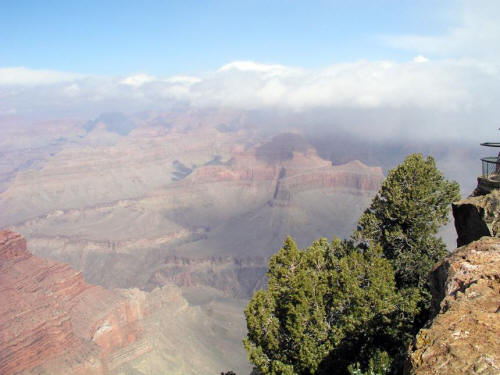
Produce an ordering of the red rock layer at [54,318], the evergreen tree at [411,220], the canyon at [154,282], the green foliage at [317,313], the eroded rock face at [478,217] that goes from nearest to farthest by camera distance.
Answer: the green foliage at [317,313] → the eroded rock face at [478,217] → the evergreen tree at [411,220] → the red rock layer at [54,318] → the canyon at [154,282]

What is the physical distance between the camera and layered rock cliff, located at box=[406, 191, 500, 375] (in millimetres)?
7395

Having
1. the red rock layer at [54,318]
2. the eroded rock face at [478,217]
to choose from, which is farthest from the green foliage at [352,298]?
the red rock layer at [54,318]

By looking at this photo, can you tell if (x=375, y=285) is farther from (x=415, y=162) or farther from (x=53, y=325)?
(x=53, y=325)

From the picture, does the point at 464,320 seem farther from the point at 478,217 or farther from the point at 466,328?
the point at 478,217

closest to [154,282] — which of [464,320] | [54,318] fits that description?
[54,318]

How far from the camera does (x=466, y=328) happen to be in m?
8.37

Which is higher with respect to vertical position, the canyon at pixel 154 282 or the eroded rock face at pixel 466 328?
the eroded rock face at pixel 466 328

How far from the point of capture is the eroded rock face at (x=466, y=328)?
289 inches

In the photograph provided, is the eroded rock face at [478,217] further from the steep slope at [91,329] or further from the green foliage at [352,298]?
the steep slope at [91,329]

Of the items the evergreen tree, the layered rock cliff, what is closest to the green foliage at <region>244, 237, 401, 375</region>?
the evergreen tree

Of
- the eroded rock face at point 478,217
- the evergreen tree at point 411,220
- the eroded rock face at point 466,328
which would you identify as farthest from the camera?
the evergreen tree at point 411,220

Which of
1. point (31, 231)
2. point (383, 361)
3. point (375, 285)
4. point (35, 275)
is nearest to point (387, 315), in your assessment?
point (375, 285)

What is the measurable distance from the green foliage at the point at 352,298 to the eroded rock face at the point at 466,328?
3938 millimetres

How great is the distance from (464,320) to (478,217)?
38.9 feet
